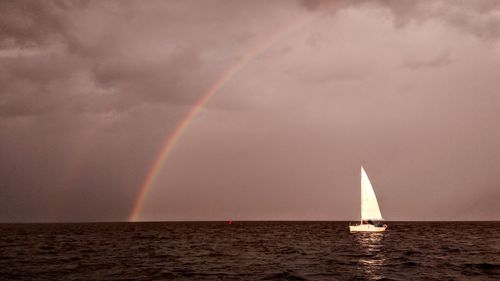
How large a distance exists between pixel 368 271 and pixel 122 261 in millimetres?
23332

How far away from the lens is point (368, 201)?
313 ft

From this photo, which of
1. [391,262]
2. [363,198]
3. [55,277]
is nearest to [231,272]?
[55,277]

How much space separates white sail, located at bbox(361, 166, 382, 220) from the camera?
9500 centimetres

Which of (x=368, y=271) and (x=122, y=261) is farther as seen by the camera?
(x=122, y=261)

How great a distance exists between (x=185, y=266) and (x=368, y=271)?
51.6ft

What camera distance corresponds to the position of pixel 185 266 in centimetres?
4181

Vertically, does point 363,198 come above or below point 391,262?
above

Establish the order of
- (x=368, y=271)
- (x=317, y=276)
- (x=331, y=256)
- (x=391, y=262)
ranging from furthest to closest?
(x=331, y=256) → (x=391, y=262) → (x=368, y=271) → (x=317, y=276)

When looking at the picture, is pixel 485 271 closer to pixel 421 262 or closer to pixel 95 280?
pixel 421 262

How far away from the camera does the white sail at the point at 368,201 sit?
95.0 m

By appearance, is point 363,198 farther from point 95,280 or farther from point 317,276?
point 95,280

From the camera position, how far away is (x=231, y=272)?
37500mm

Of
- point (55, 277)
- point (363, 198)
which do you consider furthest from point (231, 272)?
point (363, 198)

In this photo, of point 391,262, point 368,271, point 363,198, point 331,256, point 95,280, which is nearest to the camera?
point 95,280
